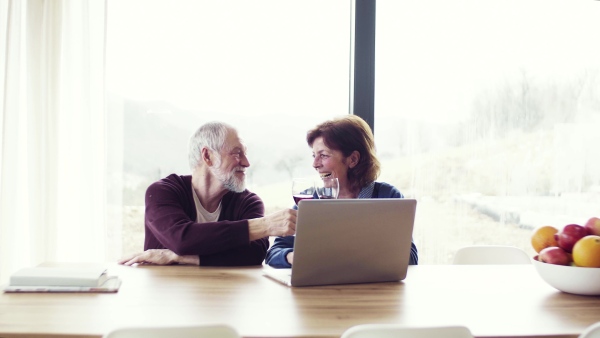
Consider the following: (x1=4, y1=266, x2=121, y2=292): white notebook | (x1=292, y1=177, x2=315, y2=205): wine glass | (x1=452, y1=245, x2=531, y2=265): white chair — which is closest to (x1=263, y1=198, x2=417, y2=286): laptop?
(x1=292, y1=177, x2=315, y2=205): wine glass

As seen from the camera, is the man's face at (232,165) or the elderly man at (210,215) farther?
the man's face at (232,165)

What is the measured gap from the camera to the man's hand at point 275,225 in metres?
2.22

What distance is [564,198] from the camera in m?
4.02

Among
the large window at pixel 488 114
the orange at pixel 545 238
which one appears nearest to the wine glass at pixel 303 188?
the orange at pixel 545 238

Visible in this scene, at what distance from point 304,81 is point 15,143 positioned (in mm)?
1585

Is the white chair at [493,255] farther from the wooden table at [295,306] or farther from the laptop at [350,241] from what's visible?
the laptop at [350,241]

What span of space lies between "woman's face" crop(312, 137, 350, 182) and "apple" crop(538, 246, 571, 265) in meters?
1.14

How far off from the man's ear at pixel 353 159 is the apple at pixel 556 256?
3.76 feet

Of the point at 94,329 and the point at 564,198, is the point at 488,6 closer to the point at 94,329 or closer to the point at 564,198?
the point at 564,198

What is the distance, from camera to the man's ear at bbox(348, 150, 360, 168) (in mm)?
2965

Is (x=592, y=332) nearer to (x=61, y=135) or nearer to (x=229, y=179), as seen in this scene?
(x=229, y=179)

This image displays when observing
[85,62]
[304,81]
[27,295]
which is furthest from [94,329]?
[304,81]

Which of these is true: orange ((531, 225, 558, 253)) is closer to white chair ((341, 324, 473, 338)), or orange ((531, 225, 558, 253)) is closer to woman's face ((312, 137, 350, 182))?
white chair ((341, 324, 473, 338))

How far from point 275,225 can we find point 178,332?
3.27ft
